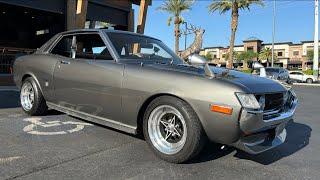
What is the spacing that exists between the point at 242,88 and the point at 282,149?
158cm

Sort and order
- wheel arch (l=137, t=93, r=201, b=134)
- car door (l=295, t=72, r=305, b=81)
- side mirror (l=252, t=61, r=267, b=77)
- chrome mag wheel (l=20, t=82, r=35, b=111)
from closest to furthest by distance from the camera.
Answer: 1. wheel arch (l=137, t=93, r=201, b=134)
2. side mirror (l=252, t=61, r=267, b=77)
3. chrome mag wheel (l=20, t=82, r=35, b=111)
4. car door (l=295, t=72, r=305, b=81)

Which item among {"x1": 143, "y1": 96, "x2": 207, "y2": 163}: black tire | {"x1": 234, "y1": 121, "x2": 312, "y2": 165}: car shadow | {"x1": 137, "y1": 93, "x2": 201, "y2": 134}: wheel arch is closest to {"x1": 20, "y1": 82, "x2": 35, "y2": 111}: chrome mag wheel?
{"x1": 137, "y1": 93, "x2": 201, "y2": 134}: wheel arch

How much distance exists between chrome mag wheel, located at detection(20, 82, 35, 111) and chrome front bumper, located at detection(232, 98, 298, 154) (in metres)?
3.89

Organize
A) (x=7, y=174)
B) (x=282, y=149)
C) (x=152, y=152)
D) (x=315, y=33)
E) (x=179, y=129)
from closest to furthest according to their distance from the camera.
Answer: (x=7, y=174) → (x=179, y=129) → (x=152, y=152) → (x=282, y=149) → (x=315, y=33)

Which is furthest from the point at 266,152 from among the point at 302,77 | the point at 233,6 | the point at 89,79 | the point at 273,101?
the point at 302,77

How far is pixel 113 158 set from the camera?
4.35 metres

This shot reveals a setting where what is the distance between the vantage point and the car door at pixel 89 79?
4801 millimetres

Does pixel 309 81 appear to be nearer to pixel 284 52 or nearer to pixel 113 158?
pixel 113 158

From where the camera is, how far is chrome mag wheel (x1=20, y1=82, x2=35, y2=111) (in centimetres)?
652

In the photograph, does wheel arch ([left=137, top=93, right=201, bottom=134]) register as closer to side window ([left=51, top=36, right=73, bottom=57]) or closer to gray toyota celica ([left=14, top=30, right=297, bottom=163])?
gray toyota celica ([left=14, top=30, right=297, bottom=163])

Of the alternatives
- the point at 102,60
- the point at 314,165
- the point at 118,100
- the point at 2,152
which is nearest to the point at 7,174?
the point at 2,152

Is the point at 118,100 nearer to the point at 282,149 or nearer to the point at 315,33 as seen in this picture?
the point at 282,149

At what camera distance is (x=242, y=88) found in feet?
12.8

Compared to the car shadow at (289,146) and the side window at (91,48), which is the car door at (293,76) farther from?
the side window at (91,48)
